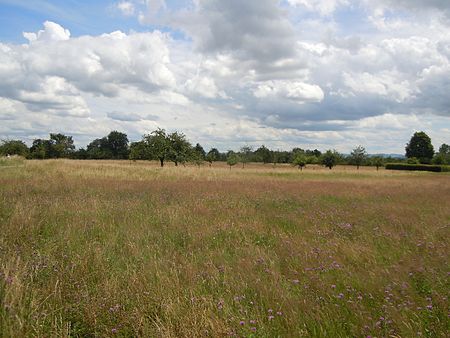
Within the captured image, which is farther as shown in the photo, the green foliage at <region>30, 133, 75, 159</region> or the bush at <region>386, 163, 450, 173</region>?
the green foliage at <region>30, 133, 75, 159</region>

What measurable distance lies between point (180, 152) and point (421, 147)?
307 ft

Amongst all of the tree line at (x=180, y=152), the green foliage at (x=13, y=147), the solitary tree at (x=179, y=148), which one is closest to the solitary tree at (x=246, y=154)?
the tree line at (x=180, y=152)

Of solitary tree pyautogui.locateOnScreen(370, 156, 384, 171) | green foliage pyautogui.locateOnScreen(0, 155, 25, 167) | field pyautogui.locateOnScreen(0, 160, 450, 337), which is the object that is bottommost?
field pyautogui.locateOnScreen(0, 160, 450, 337)

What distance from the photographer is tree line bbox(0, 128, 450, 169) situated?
49.0 metres

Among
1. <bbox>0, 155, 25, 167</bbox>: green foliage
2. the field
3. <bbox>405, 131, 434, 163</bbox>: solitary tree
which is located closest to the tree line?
<bbox>405, 131, 434, 163</bbox>: solitary tree

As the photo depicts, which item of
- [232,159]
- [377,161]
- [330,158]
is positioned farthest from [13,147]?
[377,161]

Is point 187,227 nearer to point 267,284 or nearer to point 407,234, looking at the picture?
point 267,284

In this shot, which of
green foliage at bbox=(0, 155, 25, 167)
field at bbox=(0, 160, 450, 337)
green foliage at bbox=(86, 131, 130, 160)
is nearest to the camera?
field at bbox=(0, 160, 450, 337)

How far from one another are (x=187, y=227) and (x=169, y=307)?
13.9 ft

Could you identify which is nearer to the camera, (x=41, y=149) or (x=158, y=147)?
(x=158, y=147)

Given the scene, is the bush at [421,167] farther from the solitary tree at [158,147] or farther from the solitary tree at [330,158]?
the solitary tree at [158,147]

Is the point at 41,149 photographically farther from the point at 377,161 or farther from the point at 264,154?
the point at 377,161

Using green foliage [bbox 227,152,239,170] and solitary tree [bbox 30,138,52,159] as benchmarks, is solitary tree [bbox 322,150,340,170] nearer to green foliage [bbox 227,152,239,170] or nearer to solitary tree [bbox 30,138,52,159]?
green foliage [bbox 227,152,239,170]

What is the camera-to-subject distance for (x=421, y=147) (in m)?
107
